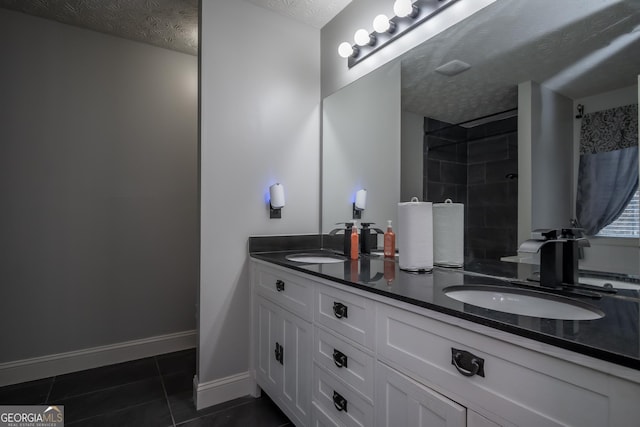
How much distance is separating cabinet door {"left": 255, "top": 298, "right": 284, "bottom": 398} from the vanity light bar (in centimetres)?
155

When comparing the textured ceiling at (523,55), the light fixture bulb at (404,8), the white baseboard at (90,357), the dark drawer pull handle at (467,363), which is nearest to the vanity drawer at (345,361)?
the dark drawer pull handle at (467,363)

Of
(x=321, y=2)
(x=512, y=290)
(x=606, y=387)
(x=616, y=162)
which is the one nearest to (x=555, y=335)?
(x=606, y=387)

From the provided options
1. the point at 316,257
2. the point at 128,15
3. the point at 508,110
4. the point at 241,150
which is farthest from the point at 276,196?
the point at 128,15

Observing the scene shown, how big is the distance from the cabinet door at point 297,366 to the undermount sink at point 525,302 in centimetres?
66

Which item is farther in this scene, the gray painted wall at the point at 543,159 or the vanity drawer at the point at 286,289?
the vanity drawer at the point at 286,289

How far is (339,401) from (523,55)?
4.72 feet

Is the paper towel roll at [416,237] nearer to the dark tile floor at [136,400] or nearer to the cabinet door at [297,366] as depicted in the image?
the cabinet door at [297,366]

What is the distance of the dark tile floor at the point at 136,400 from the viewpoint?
1722 millimetres

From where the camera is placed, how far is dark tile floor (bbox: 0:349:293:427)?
5.65ft

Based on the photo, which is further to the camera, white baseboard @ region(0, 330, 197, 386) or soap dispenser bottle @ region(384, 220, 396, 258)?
white baseboard @ region(0, 330, 197, 386)

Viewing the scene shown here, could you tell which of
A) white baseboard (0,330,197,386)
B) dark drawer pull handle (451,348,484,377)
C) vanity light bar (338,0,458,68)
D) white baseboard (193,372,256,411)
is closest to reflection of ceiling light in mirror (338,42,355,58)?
vanity light bar (338,0,458,68)

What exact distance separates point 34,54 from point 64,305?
1684 millimetres

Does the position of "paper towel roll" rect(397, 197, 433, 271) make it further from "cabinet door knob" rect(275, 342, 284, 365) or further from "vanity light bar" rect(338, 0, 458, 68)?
"vanity light bar" rect(338, 0, 458, 68)

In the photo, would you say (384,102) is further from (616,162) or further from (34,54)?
(34,54)
